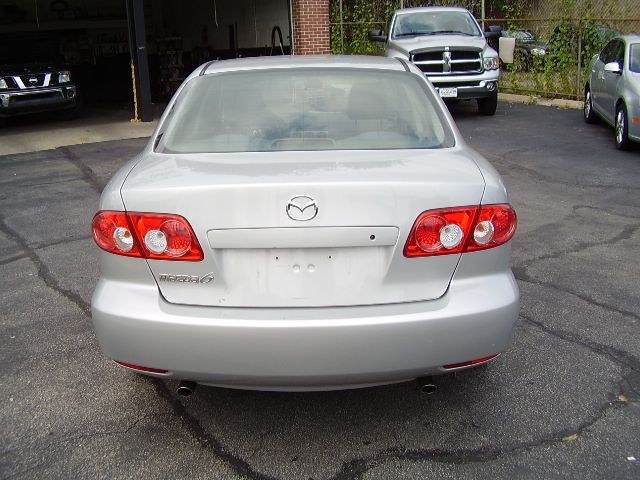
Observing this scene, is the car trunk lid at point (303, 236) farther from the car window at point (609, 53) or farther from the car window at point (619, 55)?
the car window at point (609, 53)

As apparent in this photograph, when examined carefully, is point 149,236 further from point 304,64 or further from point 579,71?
point 579,71

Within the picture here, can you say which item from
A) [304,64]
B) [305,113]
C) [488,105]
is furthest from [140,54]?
[305,113]

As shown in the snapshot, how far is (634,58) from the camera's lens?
10.6 metres

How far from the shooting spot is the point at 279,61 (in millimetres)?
4223

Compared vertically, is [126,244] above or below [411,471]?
above

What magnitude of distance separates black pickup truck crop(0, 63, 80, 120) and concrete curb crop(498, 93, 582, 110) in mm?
9966

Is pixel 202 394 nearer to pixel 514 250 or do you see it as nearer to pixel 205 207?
pixel 205 207

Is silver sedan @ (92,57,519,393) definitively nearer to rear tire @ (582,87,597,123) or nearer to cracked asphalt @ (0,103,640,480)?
cracked asphalt @ (0,103,640,480)

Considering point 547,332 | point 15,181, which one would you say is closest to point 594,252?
point 547,332

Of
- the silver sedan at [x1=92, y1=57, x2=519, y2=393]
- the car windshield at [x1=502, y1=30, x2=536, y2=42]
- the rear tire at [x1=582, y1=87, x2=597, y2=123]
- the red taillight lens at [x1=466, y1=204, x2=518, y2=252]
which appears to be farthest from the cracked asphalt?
the car windshield at [x1=502, y1=30, x2=536, y2=42]

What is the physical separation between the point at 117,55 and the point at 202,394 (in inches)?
877

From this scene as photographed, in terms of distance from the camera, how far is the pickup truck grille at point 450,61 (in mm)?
13844

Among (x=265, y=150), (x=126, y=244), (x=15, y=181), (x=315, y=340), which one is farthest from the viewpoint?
(x=15, y=181)

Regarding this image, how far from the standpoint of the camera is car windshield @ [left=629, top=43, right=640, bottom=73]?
10.4 meters
